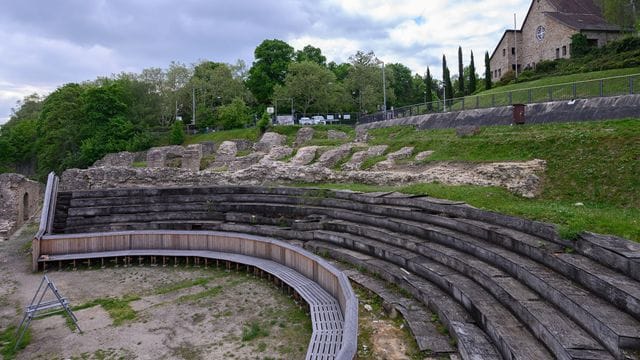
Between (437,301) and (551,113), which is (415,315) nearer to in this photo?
(437,301)

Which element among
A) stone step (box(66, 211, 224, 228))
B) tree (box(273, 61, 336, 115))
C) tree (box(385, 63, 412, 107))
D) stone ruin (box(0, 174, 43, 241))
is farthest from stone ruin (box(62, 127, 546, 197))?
tree (box(385, 63, 412, 107))

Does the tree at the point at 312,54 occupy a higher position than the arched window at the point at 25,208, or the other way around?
the tree at the point at 312,54

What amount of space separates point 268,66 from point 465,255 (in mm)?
60560

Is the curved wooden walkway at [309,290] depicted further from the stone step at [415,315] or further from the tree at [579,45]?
the tree at [579,45]

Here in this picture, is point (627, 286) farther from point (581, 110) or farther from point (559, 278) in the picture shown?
point (581, 110)

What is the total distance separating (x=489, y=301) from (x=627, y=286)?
75.1 inches

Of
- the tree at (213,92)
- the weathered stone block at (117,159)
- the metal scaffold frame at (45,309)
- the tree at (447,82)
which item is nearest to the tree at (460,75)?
the tree at (447,82)

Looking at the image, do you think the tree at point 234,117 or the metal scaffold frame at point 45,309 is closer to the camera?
the metal scaffold frame at point 45,309

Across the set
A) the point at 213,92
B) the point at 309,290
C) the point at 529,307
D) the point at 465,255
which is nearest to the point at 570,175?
the point at 465,255

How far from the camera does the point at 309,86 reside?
50094 millimetres

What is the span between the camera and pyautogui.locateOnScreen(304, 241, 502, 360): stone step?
18.2 ft

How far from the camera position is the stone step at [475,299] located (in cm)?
520

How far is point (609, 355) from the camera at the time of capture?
450 cm

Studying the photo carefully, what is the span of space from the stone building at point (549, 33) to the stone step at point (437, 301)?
3694 centimetres
